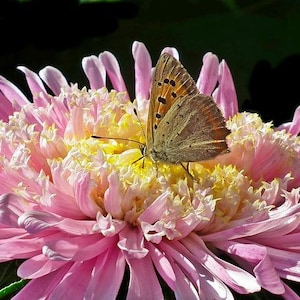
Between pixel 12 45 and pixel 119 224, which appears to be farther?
pixel 12 45

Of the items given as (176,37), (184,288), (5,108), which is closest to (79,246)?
(184,288)

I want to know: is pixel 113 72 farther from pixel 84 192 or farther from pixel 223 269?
pixel 223 269

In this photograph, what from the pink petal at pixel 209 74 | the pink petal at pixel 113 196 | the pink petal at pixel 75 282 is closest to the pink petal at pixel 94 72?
the pink petal at pixel 209 74

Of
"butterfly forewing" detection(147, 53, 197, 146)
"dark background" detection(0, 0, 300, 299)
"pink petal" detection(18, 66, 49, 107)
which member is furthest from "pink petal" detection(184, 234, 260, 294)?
"dark background" detection(0, 0, 300, 299)

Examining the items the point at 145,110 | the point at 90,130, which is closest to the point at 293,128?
the point at 145,110

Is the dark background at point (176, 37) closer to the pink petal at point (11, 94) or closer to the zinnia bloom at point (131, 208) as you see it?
the pink petal at point (11, 94)

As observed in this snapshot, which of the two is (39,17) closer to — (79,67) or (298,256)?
(79,67)

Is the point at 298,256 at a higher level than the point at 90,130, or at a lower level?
lower
